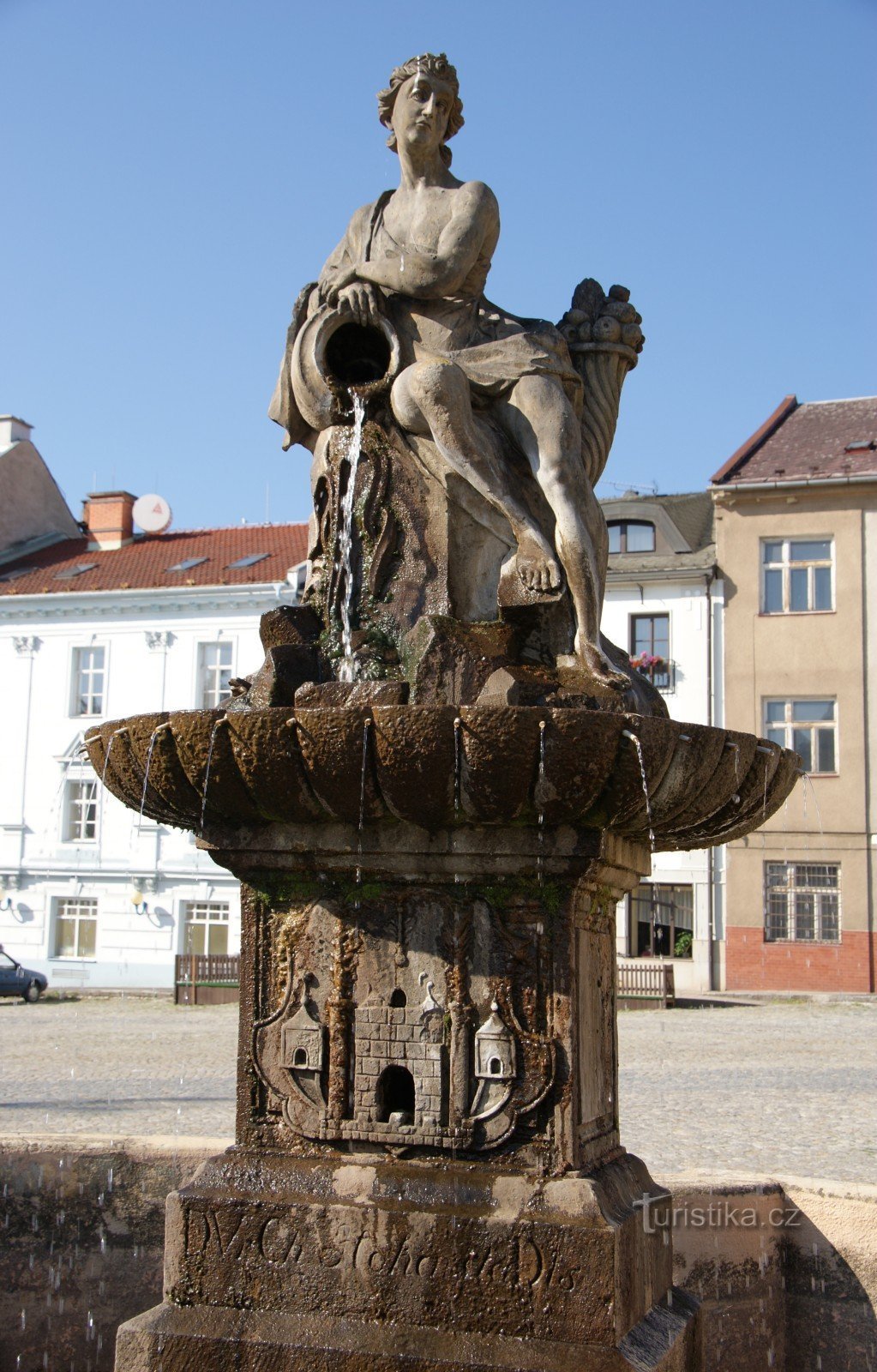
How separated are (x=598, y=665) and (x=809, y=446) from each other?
29252 millimetres

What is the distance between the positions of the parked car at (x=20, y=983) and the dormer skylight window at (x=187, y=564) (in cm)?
1103

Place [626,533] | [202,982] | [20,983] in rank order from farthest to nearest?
[626,533], [20,983], [202,982]

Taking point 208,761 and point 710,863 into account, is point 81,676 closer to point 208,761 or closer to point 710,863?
point 710,863

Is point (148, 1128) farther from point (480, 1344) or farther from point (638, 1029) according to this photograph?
A: point (638, 1029)

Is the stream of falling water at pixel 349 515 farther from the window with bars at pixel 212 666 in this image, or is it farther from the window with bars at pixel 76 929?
the window with bars at pixel 76 929

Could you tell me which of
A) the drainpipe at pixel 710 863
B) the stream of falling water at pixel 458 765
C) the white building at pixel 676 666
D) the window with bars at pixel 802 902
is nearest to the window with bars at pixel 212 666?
the white building at pixel 676 666

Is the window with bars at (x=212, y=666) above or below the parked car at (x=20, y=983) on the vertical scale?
above

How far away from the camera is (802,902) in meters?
30.0

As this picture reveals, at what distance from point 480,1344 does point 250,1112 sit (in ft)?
3.25

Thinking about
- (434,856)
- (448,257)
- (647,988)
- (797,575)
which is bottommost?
(647,988)

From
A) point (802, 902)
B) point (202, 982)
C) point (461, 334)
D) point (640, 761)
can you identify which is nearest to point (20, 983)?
point (202, 982)

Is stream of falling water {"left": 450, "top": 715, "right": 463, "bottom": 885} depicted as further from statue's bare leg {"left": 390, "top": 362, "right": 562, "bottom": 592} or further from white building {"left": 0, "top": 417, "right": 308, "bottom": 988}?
white building {"left": 0, "top": 417, "right": 308, "bottom": 988}

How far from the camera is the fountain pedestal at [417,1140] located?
390cm

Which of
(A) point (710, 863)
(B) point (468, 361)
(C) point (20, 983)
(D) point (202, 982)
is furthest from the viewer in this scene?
(A) point (710, 863)
